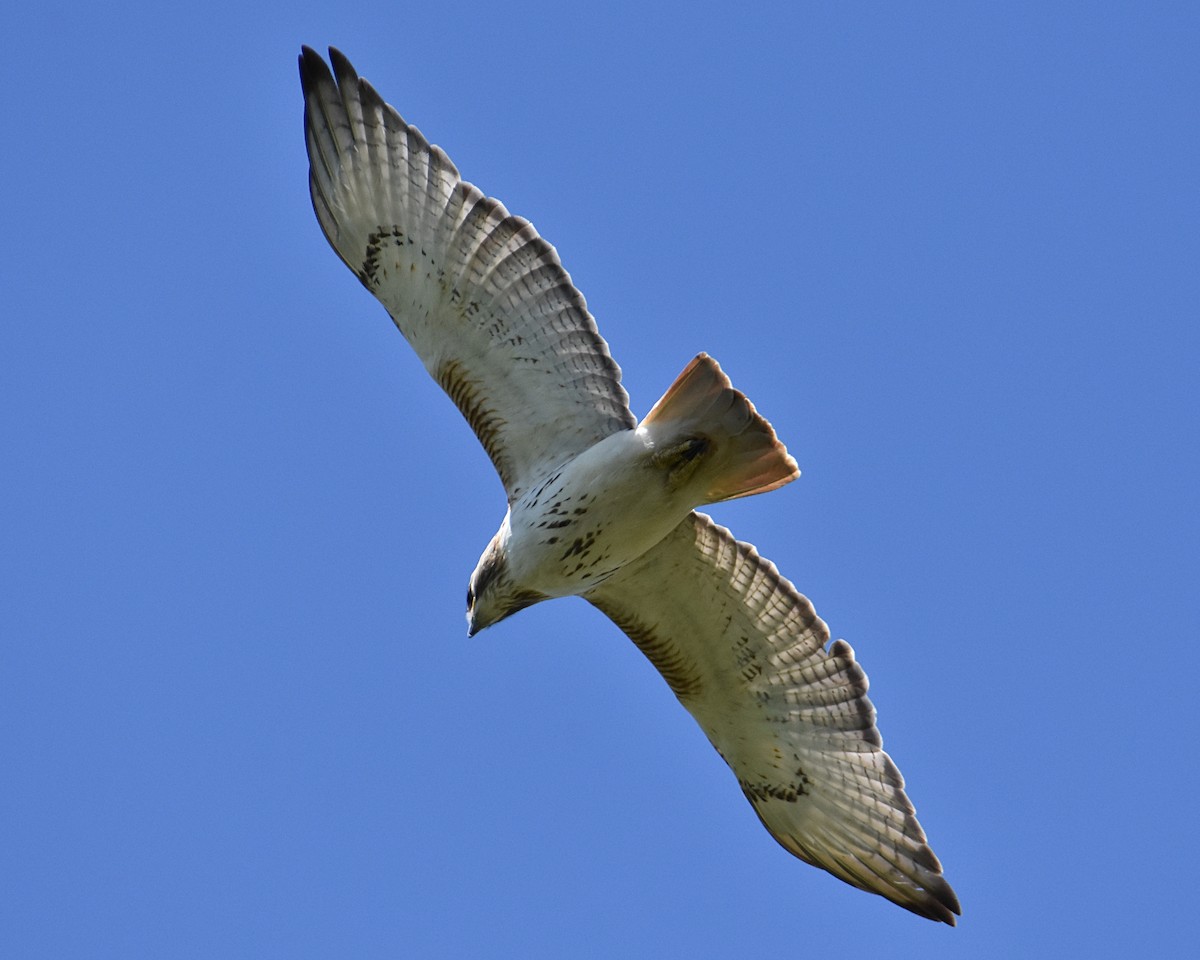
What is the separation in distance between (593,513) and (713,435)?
770 millimetres

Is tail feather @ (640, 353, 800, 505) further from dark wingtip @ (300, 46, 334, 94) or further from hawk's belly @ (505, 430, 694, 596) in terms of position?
dark wingtip @ (300, 46, 334, 94)

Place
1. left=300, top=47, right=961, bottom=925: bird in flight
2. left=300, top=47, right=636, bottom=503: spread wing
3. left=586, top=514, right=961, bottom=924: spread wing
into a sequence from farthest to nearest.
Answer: left=586, top=514, right=961, bottom=924: spread wing, left=300, top=47, right=636, bottom=503: spread wing, left=300, top=47, right=961, bottom=925: bird in flight

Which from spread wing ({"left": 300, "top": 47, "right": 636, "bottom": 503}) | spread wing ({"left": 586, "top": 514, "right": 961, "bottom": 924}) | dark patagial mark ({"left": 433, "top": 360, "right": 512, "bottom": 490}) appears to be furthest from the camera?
spread wing ({"left": 586, "top": 514, "right": 961, "bottom": 924})

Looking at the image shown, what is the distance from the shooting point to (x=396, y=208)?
30.3ft

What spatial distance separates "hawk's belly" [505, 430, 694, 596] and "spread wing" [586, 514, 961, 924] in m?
0.60

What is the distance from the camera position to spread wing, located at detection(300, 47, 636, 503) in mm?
9227

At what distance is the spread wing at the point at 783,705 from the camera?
393 inches

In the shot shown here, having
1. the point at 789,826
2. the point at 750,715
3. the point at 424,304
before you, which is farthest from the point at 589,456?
the point at 789,826

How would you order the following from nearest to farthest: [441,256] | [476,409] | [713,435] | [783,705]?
[713,435]
[441,256]
[476,409]
[783,705]

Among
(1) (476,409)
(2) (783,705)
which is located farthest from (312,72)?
(2) (783,705)

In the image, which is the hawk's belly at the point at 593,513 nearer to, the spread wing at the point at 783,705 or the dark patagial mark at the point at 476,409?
the dark patagial mark at the point at 476,409

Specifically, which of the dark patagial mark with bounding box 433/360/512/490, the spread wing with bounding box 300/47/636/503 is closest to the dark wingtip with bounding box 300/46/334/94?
the spread wing with bounding box 300/47/636/503

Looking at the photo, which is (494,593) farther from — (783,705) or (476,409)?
(783,705)

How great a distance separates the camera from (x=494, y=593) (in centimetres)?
930
